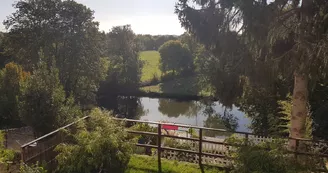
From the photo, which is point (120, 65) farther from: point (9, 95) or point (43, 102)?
point (43, 102)

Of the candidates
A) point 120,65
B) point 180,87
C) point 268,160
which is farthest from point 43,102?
point 180,87

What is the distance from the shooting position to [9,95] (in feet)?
52.0

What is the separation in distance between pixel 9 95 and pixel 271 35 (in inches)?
598

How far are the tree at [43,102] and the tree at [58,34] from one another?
1091 centimetres

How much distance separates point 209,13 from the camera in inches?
268

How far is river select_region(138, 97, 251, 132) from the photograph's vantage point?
20359mm

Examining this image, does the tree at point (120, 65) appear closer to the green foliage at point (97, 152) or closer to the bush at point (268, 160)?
the green foliage at point (97, 152)

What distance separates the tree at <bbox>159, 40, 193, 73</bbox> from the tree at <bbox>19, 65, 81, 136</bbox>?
2915 cm

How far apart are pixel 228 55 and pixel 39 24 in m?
17.4

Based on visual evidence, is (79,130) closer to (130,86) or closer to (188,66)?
(130,86)

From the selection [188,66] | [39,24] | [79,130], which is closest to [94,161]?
[79,130]

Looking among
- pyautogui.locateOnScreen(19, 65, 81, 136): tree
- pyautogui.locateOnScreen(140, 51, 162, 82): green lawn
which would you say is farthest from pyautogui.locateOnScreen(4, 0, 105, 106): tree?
pyautogui.locateOnScreen(140, 51, 162, 82): green lawn

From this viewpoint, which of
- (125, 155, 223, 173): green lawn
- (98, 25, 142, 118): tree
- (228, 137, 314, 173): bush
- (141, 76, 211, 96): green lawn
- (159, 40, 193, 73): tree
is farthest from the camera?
(159, 40, 193, 73): tree

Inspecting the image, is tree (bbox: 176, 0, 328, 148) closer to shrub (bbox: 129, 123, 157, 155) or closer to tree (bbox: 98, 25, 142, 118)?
shrub (bbox: 129, 123, 157, 155)
